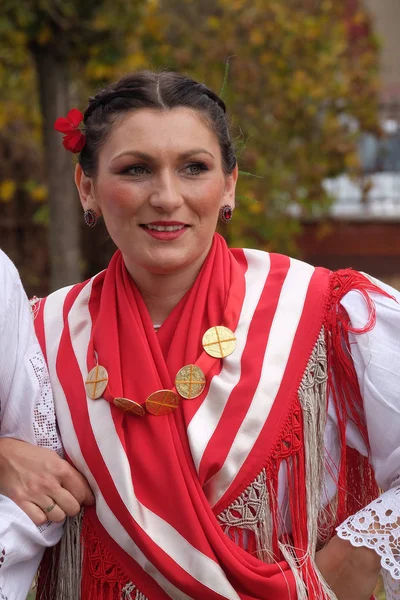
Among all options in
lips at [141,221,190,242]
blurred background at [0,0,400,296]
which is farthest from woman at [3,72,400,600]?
blurred background at [0,0,400,296]

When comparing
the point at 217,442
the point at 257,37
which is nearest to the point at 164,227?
the point at 217,442

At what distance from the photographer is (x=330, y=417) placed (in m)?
2.08

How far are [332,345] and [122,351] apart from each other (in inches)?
19.9

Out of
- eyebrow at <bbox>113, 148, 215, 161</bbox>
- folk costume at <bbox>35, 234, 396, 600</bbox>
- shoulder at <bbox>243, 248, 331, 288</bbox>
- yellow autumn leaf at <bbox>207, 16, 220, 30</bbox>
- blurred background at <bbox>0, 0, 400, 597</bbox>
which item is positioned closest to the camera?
folk costume at <bbox>35, 234, 396, 600</bbox>

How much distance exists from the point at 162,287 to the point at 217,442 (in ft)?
1.45

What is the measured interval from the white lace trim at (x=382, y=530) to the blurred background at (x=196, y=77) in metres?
3.52

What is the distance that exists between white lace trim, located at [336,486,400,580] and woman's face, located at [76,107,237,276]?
0.72 metres

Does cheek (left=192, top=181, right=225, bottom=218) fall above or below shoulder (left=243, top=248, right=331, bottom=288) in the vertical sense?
above

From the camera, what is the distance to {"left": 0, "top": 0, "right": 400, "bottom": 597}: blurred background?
214 inches

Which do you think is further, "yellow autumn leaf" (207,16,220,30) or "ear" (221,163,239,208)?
"yellow autumn leaf" (207,16,220,30)

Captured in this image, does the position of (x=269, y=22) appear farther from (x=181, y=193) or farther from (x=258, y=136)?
(x=181, y=193)

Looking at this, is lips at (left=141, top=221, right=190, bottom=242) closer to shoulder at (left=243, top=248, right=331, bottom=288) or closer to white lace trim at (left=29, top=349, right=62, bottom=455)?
shoulder at (left=243, top=248, right=331, bottom=288)

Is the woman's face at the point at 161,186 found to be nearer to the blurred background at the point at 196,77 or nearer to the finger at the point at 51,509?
the finger at the point at 51,509

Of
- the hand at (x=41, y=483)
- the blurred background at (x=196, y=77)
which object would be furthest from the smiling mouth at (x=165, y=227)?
the blurred background at (x=196, y=77)
